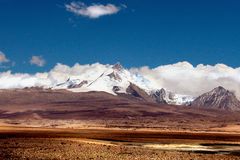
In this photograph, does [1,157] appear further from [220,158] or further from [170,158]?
[220,158]

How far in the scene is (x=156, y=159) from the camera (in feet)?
172

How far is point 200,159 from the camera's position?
2143 inches

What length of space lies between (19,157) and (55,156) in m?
4.25

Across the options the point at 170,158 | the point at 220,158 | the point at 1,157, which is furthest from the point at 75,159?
the point at 220,158

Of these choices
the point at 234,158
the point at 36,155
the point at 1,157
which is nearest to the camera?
the point at 1,157

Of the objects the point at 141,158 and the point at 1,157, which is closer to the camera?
the point at 1,157

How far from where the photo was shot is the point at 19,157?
4972cm

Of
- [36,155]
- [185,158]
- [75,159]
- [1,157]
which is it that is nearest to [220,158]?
[185,158]

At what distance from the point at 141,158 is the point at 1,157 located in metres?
15.2

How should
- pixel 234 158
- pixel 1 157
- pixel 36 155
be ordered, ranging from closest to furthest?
pixel 1 157, pixel 36 155, pixel 234 158

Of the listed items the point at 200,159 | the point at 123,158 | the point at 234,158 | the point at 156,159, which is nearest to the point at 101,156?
the point at 123,158

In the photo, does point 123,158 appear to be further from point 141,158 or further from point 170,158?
point 170,158

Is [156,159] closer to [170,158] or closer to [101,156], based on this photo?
[170,158]

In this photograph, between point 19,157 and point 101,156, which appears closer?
point 19,157
